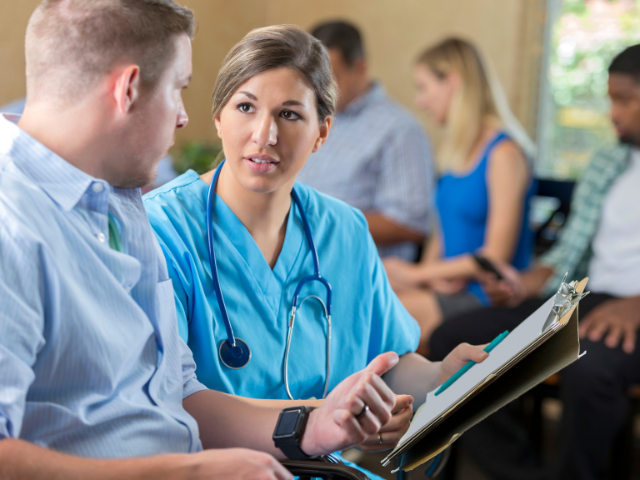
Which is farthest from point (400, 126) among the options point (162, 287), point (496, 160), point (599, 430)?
point (162, 287)

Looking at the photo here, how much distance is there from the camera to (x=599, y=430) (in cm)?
179

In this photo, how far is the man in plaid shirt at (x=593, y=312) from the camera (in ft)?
5.86

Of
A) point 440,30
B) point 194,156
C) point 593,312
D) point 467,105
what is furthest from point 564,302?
point 440,30

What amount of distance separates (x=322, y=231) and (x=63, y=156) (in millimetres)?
493

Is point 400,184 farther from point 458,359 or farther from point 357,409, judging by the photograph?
point 357,409

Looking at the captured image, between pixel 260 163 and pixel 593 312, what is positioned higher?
pixel 260 163

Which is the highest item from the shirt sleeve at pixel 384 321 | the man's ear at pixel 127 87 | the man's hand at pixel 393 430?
the man's ear at pixel 127 87

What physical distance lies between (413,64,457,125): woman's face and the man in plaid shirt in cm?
54

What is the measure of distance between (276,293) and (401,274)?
1190 mm

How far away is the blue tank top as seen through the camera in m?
2.20

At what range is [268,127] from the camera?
88 cm

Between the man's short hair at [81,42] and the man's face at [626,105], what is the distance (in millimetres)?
1721

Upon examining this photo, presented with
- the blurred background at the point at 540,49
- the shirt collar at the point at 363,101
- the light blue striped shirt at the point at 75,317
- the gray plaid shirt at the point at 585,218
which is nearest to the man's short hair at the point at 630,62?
the gray plaid shirt at the point at 585,218

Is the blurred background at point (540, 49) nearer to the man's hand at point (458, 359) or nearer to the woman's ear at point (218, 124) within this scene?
the woman's ear at point (218, 124)
